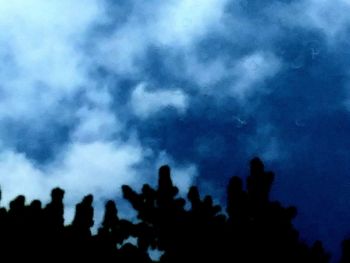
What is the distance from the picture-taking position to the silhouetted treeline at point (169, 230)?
3704 millimetres

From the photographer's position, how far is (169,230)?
387cm

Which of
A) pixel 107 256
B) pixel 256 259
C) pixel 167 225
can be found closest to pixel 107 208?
pixel 107 256

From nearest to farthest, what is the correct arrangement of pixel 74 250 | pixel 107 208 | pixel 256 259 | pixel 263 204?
pixel 256 259, pixel 263 204, pixel 74 250, pixel 107 208

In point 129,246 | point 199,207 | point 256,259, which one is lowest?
point 256,259

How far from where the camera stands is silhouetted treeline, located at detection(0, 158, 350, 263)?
12.2ft

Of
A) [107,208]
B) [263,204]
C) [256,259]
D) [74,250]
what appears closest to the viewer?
[256,259]

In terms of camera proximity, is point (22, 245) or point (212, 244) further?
point (22, 245)

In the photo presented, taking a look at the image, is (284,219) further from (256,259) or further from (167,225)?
(167,225)

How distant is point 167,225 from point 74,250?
1.13 meters

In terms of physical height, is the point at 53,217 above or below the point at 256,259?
above

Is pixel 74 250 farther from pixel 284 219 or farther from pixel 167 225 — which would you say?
pixel 284 219

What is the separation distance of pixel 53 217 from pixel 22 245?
Result: 0.44 m

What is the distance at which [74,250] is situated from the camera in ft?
13.5

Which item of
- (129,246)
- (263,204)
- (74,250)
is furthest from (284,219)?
(74,250)
